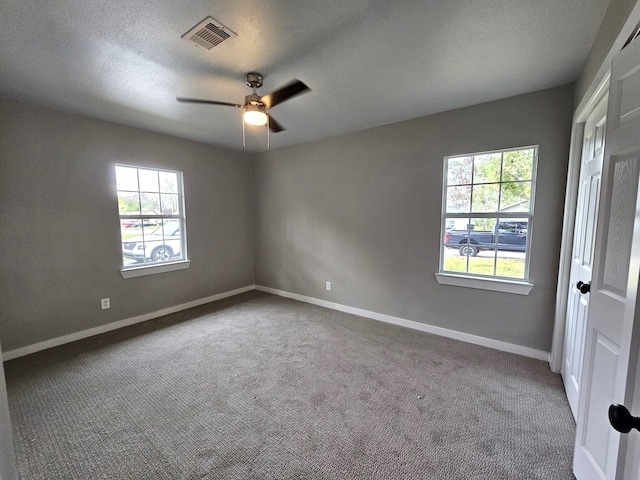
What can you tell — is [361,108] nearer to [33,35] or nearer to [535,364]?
[33,35]

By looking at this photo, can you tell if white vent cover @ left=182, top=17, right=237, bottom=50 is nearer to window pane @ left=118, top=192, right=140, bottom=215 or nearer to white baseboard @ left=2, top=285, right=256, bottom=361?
window pane @ left=118, top=192, right=140, bottom=215

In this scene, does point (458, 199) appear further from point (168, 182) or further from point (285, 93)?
point (168, 182)

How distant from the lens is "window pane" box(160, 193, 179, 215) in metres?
3.70

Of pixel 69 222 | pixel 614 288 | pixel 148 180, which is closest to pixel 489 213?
pixel 614 288

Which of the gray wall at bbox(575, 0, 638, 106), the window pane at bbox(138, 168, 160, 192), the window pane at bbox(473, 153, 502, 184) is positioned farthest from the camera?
the window pane at bbox(138, 168, 160, 192)

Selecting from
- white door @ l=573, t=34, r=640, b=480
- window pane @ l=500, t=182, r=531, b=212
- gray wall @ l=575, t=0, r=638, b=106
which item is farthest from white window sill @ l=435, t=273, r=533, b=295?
gray wall @ l=575, t=0, r=638, b=106

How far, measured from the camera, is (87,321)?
10.00 feet

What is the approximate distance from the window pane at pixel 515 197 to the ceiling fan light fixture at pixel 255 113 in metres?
2.39

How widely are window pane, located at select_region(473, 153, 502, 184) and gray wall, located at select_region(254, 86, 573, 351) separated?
Answer: 0.11m

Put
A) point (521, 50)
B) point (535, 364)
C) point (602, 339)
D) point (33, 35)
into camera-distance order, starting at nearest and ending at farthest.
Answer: point (602, 339) → point (33, 35) → point (521, 50) → point (535, 364)

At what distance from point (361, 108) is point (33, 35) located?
2.49 meters

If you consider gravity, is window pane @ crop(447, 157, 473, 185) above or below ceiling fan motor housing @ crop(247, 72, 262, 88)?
below

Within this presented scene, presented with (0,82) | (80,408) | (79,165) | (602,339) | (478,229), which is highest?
(0,82)

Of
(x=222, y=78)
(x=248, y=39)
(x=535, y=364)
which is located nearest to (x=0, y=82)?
(x=222, y=78)
